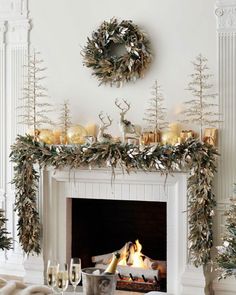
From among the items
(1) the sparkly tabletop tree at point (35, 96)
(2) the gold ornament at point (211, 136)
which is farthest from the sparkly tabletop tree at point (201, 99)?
(1) the sparkly tabletop tree at point (35, 96)

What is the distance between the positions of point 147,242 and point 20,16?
8.57 ft

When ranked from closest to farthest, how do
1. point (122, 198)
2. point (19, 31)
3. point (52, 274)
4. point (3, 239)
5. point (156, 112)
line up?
point (52, 274) → point (156, 112) → point (122, 198) → point (3, 239) → point (19, 31)

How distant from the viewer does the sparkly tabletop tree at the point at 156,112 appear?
211 inches

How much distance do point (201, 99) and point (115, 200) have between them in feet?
4.42

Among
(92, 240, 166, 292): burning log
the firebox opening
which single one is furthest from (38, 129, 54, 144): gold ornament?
(92, 240, 166, 292): burning log

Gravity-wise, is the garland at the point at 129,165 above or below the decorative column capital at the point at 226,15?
below

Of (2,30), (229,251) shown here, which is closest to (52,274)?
(229,251)

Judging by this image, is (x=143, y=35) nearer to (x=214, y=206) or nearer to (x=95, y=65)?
(x=95, y=65)

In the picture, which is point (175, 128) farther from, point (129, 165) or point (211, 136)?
point (129, 165)

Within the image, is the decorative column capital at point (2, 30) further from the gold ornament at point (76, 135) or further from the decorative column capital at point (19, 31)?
the gold ornament at point (76, 135)

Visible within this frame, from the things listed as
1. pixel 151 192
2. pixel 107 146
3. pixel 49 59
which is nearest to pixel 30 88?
pixel 49 59

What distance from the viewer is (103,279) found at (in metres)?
3.38

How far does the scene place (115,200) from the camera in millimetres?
5742

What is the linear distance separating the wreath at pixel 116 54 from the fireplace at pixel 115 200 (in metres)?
0.90
